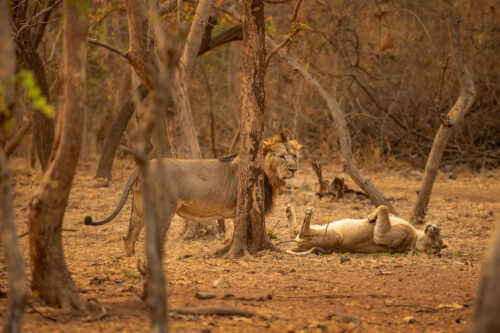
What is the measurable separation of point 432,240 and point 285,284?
8.20ft

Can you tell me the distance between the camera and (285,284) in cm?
503

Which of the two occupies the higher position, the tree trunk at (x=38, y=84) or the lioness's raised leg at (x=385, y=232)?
the tree trunk at (x=38, y=84)

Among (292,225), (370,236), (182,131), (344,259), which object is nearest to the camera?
(344,259)

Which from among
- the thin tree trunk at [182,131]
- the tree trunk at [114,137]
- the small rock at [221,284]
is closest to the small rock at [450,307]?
the small rock at [221,284]

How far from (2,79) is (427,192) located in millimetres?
7196

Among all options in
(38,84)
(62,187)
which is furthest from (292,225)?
(38,84)

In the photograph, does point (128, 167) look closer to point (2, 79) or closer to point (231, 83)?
point (231, 83)

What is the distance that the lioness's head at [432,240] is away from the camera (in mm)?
6777

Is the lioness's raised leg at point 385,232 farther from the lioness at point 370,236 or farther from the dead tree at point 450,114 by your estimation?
the dead tree at point 450,114

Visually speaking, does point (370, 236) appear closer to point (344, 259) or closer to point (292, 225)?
point (344, 259)

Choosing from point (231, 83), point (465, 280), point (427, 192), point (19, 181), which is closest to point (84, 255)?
point (465, 280)

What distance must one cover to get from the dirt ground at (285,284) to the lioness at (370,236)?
0.17 metres

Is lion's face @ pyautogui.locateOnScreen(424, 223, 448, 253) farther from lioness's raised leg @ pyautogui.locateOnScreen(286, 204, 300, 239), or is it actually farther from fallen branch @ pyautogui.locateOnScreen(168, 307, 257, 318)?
fallen branch @ pyautogui.locateOnScreen(168, 307, 257, 318)

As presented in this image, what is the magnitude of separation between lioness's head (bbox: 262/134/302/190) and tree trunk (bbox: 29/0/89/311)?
3.24m
